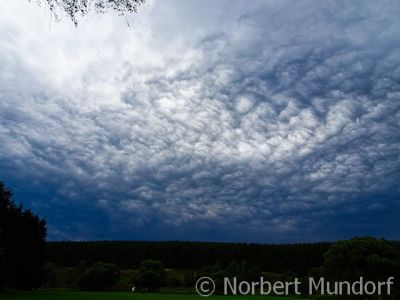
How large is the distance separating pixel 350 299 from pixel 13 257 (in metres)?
55.7

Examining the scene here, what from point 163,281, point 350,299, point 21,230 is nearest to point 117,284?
point 163,281

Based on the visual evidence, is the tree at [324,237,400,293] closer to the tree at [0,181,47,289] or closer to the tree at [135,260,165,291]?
the tree at [0,181,47,289]

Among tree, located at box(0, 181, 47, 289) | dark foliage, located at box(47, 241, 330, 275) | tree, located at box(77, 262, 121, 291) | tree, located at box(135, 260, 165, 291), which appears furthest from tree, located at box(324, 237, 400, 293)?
dark foliage, located at box(47, 241, 330, 275)

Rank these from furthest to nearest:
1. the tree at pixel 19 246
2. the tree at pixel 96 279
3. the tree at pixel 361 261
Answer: the tree at pixel 96 279, the tree at pixel 361 261, the tree at pixel 19 246

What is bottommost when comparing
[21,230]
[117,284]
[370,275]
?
[117,284]

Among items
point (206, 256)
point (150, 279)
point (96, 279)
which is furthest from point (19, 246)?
point (206, 256)

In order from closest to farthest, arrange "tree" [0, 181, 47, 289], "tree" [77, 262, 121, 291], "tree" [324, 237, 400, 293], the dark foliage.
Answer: "tree" [0, 181, 47, 289]
"tree" [324, 237, 400, 293]
"tree" [77, 262, 121, 291]
the dark foliage

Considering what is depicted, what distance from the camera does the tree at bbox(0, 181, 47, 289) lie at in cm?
6700

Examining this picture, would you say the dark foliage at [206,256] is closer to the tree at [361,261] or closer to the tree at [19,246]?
the tree at [361,261]

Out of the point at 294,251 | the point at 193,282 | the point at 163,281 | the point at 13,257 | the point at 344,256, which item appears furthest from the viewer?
the point at 294,251

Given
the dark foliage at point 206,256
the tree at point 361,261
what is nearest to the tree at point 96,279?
the tree at point 361,261

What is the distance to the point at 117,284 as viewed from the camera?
130875 mm

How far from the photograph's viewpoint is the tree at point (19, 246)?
67.0 metres

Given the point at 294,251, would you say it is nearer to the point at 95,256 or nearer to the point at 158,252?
the point at 158,252
